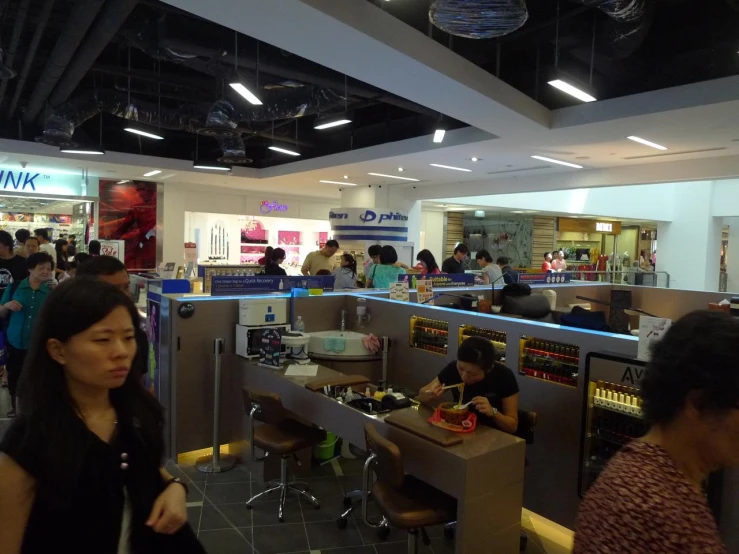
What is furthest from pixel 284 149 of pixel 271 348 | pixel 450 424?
pixel 450 424

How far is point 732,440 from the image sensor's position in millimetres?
917

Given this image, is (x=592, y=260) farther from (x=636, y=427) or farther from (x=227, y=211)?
(x=636, y=427)

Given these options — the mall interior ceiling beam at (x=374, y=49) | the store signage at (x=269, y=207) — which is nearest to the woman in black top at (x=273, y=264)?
the mall interior ceiling beam at (x=374, y=49)

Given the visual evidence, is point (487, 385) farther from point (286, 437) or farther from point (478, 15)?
point (478, 15)

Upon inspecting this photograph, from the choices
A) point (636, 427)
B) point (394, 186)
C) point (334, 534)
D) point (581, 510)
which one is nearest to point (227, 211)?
point (394, 186)

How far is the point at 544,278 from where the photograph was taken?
681cm

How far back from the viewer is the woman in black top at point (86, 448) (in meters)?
0.93

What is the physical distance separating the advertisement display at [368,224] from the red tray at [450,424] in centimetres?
789

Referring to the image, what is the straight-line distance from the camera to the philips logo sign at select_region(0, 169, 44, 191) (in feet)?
32.8

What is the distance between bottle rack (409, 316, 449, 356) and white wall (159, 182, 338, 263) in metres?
9.67

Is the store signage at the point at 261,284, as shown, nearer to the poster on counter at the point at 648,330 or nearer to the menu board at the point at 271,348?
the menu board at the point at 271,348

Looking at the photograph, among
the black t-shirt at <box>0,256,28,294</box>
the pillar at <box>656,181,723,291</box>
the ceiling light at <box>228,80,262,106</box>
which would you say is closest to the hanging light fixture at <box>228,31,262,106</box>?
the ceiling light at <box>228,80,262,106</box>

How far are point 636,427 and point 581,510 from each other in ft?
5.53

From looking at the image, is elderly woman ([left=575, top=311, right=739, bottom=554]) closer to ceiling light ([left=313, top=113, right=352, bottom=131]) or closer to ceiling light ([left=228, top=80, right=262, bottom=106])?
ceiling light ([left=228, top=80, right=262, bottom=106])
